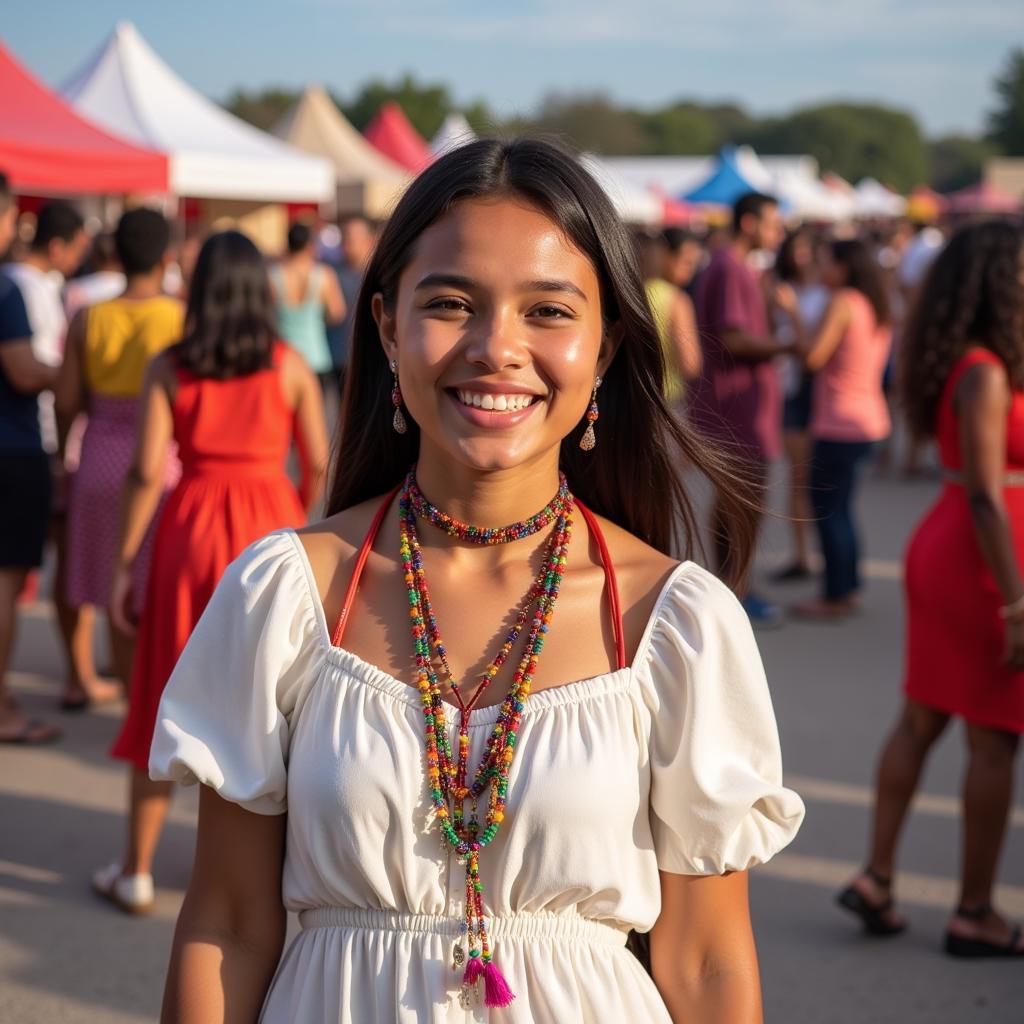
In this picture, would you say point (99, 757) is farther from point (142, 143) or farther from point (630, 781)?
point (142, 143)

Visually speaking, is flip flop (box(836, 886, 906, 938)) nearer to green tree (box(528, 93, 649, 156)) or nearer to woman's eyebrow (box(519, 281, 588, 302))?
woman's eyebrow (box(519, 281, 588, 302))

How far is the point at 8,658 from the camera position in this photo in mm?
5770

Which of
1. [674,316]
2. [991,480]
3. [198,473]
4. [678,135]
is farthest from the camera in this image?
[678,135]

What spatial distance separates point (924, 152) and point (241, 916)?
185 meters

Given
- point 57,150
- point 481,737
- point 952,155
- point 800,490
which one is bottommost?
point 800,490

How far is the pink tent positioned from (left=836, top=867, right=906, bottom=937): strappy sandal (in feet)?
159

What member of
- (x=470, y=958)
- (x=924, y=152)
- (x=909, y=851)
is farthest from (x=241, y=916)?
(x=924, y=152)

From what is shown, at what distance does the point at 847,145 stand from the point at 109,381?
165 meters

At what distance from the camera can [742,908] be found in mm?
1843

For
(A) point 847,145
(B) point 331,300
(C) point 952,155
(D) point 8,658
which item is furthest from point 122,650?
(C) point 952,155

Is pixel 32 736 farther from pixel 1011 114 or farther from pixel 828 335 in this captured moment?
pixel 1011 114

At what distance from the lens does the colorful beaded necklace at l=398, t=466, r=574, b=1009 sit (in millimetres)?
1720

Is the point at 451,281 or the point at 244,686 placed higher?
the point at 451,281

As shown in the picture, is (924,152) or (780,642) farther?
(924,152)
